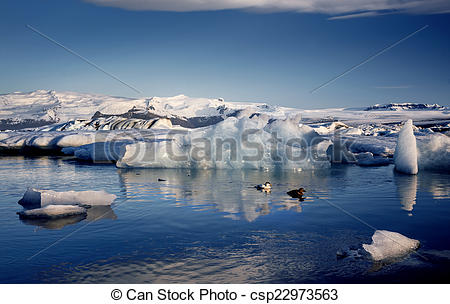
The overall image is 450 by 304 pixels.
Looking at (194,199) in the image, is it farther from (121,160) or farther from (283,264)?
(121,160)

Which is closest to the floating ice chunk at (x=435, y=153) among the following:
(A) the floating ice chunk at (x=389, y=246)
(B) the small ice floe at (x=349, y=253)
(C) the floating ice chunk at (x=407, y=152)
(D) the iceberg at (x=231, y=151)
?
(C) the floating ice chunk at (x=407, y=152)

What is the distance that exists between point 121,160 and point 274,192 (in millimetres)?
8390

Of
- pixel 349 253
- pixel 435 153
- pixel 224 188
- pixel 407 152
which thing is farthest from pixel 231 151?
pixel 349 253

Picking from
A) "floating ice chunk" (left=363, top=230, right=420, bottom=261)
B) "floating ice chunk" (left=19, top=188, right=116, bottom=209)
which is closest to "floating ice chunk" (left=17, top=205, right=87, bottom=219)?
"floating ice chunk" (left=19, top=188, right=116, bottom=209)

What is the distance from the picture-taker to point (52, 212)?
743cm

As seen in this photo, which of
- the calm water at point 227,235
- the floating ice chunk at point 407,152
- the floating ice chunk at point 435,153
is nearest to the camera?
the calm water at point 227,235

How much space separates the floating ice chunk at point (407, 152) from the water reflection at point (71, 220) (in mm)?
10633

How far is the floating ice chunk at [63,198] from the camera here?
8203 mm

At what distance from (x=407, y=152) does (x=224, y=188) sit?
747 cm

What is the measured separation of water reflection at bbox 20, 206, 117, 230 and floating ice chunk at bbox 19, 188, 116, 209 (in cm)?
47

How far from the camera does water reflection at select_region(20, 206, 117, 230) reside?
22.7 ft

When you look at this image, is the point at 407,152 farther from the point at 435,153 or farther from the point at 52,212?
the point at 52,212

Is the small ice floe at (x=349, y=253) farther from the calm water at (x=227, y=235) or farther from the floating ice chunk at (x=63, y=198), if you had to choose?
the floating ice chunk at (x=63, y=198)

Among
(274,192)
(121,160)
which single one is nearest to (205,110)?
(121,160)
